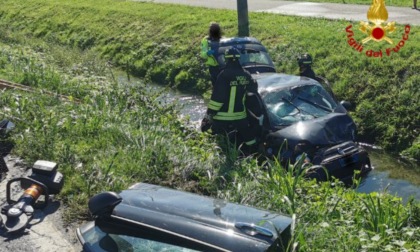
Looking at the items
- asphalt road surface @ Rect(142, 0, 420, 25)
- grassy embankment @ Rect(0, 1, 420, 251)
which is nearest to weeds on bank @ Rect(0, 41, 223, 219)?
grassy embankment @ Rect(0, 1, 420, 251)

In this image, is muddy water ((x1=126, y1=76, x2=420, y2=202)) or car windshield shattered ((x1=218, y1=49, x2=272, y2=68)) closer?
muddy water ((x1=126, y1=76, x2=420, y2=202))

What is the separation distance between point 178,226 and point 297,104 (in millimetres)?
6142

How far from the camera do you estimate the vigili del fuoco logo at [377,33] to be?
46.6 feet

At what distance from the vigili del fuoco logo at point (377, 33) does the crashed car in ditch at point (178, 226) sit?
10359 mm

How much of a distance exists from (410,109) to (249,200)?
668cm

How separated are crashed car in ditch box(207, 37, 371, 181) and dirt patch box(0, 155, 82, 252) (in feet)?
10.7

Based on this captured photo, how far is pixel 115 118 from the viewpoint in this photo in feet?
31.4

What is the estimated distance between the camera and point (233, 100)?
31.5 feet

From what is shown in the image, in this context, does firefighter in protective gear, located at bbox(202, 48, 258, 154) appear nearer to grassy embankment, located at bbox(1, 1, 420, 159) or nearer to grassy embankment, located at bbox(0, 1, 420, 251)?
grassy embankment, located at bbox(0, 1, 420, 251)

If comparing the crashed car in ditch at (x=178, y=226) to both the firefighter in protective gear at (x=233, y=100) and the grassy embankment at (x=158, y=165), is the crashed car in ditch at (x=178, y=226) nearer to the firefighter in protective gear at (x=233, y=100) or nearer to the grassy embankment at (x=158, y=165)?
the grassy embankment at (x=158, y=165)

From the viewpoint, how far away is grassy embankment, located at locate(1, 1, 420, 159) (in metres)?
12.6

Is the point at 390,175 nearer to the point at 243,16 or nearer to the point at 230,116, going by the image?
the point at 230,116

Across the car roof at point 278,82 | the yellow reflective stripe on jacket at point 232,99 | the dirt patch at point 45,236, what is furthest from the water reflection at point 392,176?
the dirt patch at point 45,236

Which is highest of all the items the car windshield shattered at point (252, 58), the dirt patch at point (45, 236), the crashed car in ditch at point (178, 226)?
the crashed car in ditch at point (178, 226)
